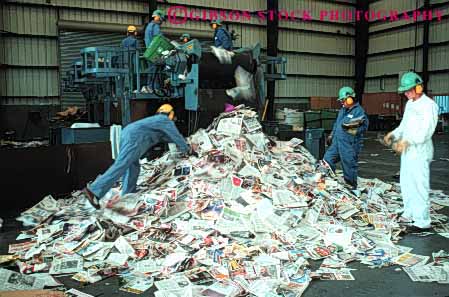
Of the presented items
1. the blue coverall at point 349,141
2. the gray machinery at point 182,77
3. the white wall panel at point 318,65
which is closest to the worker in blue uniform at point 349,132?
the blue coverall at point 349,141

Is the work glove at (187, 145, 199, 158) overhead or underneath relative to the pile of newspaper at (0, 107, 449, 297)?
overhead

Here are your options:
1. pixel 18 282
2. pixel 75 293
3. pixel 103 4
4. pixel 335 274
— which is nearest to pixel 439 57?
pixel 103 4

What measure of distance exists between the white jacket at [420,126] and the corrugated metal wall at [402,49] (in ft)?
47.8

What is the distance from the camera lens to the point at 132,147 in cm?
491

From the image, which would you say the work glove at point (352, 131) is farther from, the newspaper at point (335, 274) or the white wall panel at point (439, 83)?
the white wall panel at point (439, 83)

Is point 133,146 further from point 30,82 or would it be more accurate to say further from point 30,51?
point 30,51

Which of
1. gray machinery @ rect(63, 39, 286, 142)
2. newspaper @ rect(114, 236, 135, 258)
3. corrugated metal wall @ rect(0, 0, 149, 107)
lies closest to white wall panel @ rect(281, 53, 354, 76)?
corrugated metal wall @ rect(0, 0, 149, 107)

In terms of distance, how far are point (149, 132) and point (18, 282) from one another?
7.55ft

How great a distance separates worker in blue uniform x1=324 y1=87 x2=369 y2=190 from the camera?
5891mm

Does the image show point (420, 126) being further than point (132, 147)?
No

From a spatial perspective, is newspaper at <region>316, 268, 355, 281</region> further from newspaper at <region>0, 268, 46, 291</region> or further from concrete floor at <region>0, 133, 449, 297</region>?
newspaper at <region>0, 268, 46, 291</region>

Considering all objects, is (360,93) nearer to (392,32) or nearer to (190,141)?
(392,32)

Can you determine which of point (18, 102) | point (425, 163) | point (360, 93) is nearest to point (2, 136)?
point (18, 102)

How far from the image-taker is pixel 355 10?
2058cm
